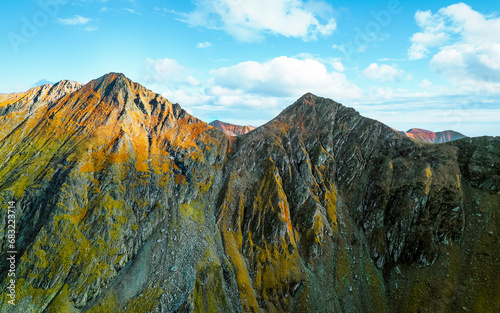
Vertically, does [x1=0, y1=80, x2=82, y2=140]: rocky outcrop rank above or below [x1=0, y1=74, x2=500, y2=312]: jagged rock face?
above

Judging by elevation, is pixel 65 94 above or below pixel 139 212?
above

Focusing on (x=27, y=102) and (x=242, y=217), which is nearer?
(x=242, y=217)

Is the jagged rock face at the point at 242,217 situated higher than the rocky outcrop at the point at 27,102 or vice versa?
the rocky outcrop at the point at 27,102

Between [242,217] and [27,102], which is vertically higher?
[27,102]

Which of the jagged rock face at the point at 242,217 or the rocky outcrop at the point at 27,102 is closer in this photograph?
the jagged rock face at the point at 242,217

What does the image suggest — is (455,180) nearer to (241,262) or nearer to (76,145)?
(241,262)

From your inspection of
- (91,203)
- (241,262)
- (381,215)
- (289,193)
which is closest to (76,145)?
(91,203)

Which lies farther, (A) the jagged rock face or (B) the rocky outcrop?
(B) the rocky outcrop

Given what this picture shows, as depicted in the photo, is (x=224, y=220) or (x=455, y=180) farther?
(x=224, y=220)
